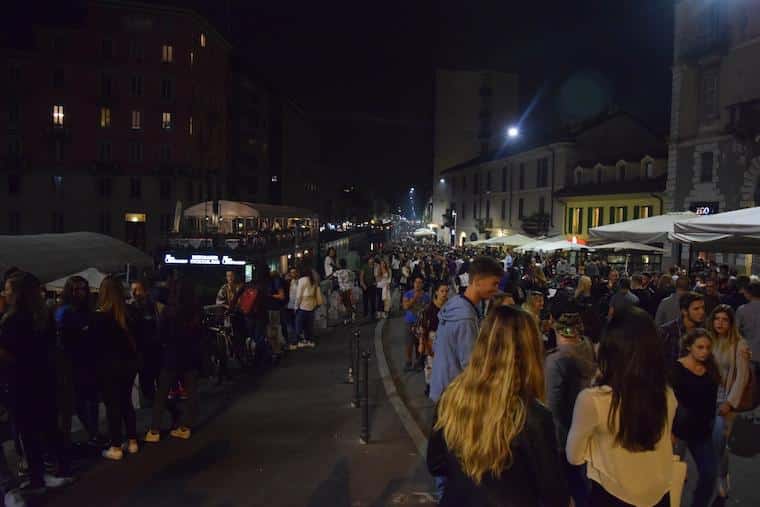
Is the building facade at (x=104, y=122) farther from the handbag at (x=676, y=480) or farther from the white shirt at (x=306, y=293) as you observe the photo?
the handbag at (x=676, y=480)

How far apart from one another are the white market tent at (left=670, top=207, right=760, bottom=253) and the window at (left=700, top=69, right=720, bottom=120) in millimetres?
21653

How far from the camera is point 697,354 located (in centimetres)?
454

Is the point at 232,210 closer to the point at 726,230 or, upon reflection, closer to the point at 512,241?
the point at 512,241

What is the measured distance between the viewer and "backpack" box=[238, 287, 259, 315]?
1118 centimetres

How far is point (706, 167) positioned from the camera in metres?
29.8

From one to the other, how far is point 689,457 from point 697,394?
93.8 inches

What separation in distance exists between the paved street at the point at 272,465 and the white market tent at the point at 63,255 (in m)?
6.15

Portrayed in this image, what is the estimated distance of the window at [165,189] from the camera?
50.7m

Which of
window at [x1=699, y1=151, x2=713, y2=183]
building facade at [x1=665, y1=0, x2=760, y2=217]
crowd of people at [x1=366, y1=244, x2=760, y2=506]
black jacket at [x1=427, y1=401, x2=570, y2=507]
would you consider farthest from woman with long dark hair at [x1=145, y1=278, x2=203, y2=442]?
window at [x1=699, y1=151, x2=713, y2=183]

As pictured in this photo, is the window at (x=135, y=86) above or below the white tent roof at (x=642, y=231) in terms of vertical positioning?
above

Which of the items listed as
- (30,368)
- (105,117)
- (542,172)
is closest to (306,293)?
(30,368)

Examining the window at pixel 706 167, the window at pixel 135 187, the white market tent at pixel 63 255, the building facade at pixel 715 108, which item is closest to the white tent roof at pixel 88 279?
the white market tent at pixel 63 255

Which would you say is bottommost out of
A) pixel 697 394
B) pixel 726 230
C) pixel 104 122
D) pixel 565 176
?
pixel 697 394

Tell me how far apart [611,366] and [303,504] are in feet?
11.2
